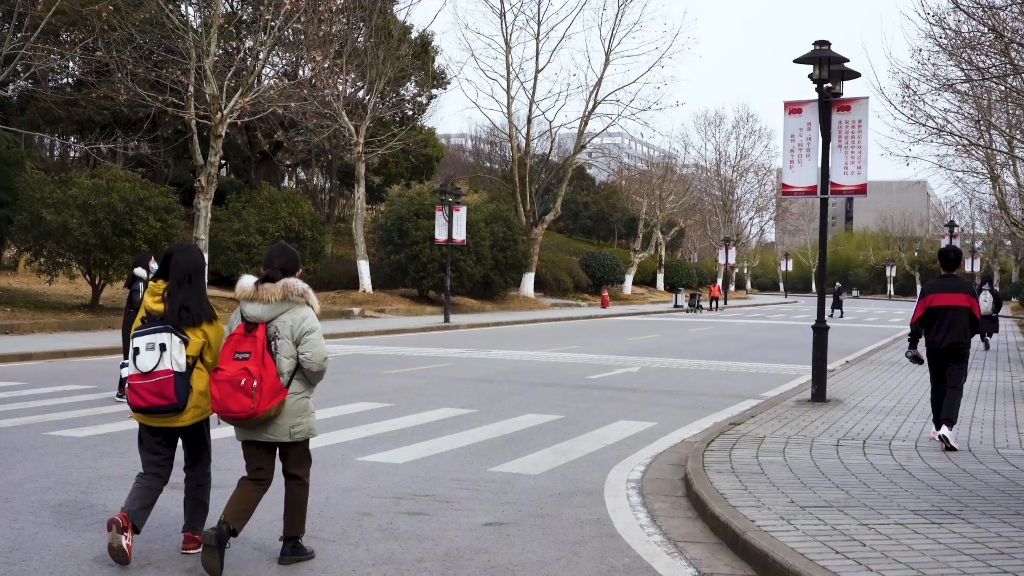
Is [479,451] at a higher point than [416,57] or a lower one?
lower

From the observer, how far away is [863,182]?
12180mm

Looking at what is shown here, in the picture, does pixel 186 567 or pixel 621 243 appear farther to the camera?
pixel 621 243

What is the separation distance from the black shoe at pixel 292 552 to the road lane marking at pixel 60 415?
5.75 meters

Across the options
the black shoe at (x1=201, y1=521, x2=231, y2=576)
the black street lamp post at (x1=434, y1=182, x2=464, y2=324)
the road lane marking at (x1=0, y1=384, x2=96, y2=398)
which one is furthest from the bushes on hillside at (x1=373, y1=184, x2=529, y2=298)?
the black shoe at (x1=201, y1=521, x2=231, y2=576)

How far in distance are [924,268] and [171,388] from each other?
93678 millimetres

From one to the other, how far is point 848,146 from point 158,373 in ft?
33.1

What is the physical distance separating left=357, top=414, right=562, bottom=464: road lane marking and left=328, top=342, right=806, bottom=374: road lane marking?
6954mm

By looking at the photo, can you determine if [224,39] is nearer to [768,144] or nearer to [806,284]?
[768,144]

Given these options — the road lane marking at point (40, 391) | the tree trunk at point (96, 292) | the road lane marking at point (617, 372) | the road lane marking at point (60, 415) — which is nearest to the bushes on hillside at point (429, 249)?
the tree trunk at point (96, 292)

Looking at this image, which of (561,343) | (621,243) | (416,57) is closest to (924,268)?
(621,243)

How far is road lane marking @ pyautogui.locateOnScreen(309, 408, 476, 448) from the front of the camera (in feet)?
30.2

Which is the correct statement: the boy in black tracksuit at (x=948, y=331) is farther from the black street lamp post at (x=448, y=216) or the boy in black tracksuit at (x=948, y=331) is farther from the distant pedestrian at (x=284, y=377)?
the black street lamp post at (x=448, y=216)

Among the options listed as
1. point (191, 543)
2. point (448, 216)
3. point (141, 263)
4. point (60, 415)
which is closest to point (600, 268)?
point (448, 216)

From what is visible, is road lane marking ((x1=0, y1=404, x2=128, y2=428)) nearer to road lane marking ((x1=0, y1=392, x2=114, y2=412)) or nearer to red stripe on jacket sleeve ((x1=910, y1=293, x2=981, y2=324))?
road lane marking ((x1=0, y1=392, x2=114, y2=412))
